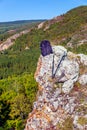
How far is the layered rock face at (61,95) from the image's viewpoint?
5672cm

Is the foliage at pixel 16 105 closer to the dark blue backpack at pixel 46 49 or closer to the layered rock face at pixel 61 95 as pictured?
the layered rock face at pixel 61 95

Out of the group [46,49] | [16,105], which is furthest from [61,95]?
[16,105]

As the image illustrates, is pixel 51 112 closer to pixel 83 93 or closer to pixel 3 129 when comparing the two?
pixel 83 93

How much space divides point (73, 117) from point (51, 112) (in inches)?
155

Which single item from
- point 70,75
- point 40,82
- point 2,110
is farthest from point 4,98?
point 70,75

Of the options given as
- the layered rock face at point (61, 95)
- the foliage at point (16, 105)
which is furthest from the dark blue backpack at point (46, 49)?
the foliage at point (16, 105)

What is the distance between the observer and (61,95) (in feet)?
192

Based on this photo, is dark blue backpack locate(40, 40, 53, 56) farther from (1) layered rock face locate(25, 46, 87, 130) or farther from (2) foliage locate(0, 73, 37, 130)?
(2) foliage locate(0, 73, 37, 130)

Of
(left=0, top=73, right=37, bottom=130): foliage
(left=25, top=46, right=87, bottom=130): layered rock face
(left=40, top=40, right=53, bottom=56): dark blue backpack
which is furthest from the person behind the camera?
(left=0, top=73, right=37, bottom=130): foliage

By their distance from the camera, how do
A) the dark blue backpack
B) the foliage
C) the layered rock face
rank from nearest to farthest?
the layered rock face → the dark blue backpack → the foliage

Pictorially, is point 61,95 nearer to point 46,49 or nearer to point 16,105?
point 46,49

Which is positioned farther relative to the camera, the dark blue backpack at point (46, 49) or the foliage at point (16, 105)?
the foliage at point (16, 105)

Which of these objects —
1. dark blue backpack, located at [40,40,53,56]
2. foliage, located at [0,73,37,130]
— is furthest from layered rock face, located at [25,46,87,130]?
foliage, located at [0,73,37,130]

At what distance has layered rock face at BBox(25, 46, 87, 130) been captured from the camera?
56.7m
